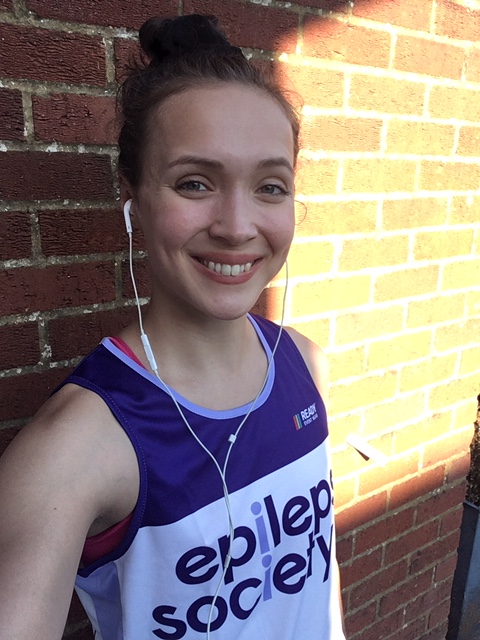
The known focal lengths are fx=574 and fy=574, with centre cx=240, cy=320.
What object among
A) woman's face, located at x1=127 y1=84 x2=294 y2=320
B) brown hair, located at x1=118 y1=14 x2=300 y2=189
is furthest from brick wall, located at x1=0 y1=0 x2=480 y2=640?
woman's face, located at x1=127 y1=84 x2=294 y2=320

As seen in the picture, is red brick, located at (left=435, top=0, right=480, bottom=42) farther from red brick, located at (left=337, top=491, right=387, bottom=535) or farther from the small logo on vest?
red brick, located at (left=337, top=491, right=387, bottom=535)

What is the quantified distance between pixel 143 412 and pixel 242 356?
1.14 ft

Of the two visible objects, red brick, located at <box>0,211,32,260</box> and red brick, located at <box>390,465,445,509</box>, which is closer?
red brick, located at <box>0,211,32,260</box>

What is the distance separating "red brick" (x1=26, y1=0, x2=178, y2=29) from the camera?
1274mm

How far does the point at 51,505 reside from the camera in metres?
0.91

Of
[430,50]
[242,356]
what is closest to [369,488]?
[242,356]

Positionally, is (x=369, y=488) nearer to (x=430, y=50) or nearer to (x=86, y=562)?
(x=86, y=562)

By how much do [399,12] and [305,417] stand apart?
54.9 inches

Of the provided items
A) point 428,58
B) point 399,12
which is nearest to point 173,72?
point 399,12

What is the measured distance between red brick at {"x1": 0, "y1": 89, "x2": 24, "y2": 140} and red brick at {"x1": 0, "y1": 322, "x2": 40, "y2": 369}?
439 mm

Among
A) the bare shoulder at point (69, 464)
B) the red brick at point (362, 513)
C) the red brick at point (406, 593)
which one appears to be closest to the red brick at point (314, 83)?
the bare shoulder at point (69, 464)

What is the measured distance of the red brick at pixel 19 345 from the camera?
1.37m

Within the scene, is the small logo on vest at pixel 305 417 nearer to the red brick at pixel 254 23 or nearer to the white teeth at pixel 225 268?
the white teeth at pixel 225 268

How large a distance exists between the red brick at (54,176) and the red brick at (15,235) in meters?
0.04
